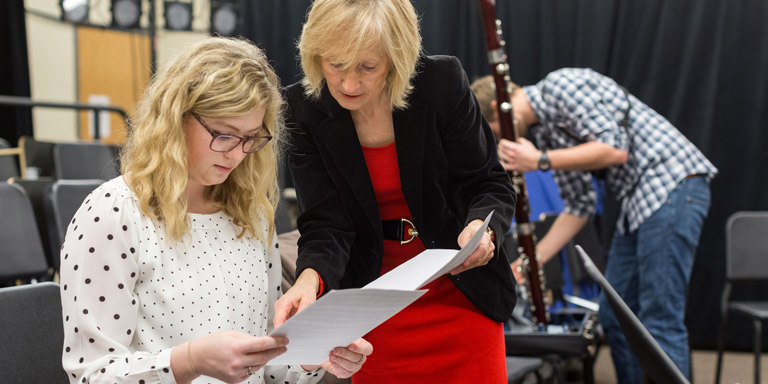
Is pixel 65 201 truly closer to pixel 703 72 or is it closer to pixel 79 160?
pixel 79 160

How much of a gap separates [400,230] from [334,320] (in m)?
0.65

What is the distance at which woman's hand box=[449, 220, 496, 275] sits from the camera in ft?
4.29

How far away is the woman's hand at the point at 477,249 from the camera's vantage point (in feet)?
4.29

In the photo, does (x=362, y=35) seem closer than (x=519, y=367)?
Yes

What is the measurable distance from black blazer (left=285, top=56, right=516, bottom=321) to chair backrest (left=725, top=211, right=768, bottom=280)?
7.49ft

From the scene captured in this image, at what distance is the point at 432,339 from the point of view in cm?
154

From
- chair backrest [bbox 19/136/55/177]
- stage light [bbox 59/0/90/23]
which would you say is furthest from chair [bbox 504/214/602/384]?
stage light [bbox 59/0/90/23]

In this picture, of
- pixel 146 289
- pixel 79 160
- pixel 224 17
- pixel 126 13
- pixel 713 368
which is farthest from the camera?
pixel 126 13

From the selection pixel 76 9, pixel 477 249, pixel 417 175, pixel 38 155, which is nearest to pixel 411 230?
pixel 417 175

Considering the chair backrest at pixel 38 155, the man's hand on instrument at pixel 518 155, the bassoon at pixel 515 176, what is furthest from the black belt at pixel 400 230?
the chair backrest at pixel 38 155

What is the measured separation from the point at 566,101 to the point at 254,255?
5.48 ft

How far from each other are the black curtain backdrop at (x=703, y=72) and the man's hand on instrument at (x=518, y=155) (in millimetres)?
2262

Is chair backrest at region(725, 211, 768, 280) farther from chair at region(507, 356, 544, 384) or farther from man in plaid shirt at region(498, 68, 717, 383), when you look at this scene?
chair at region(507, 356, 544, 384)

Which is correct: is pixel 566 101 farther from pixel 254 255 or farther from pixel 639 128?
pixel 254 255
